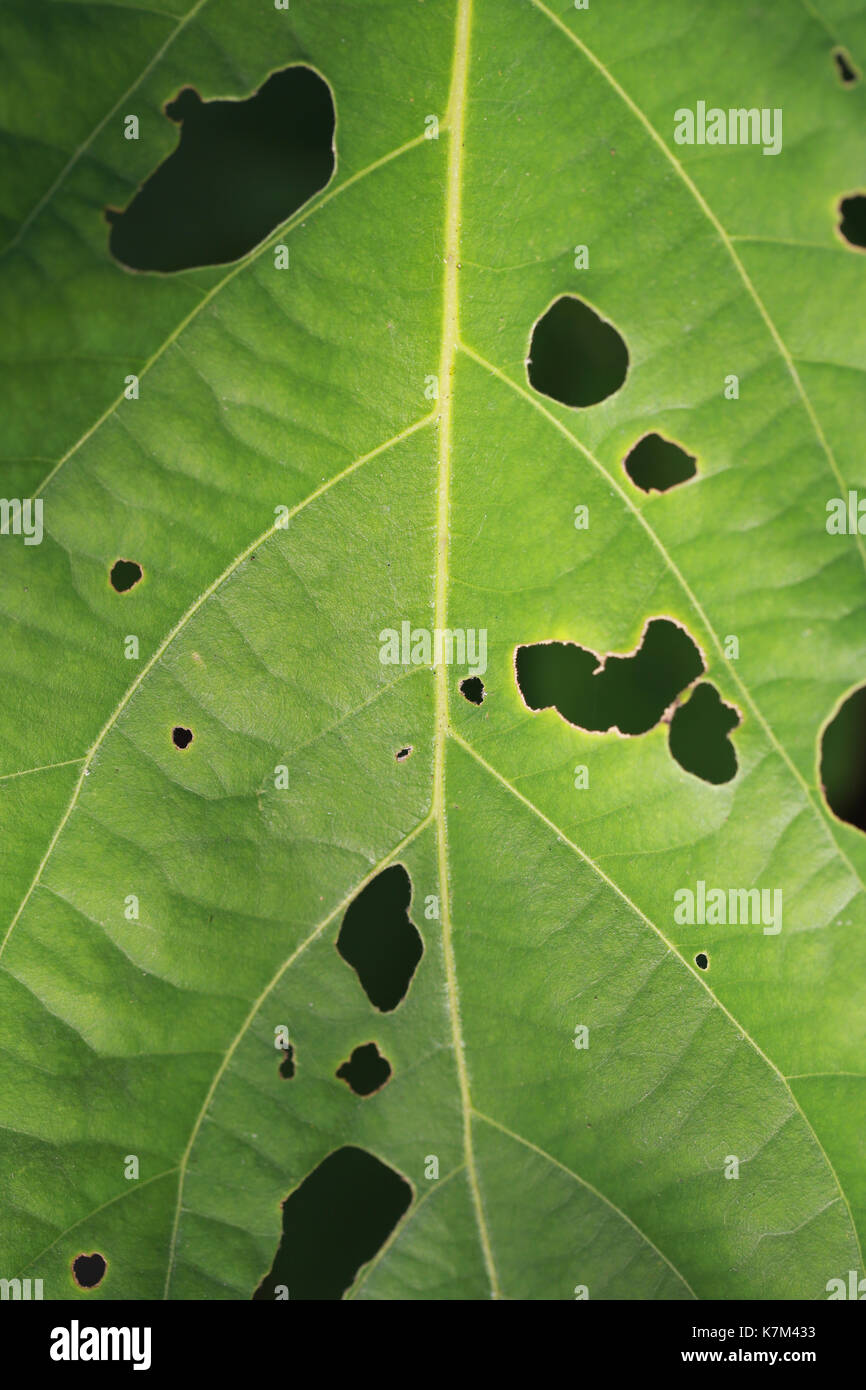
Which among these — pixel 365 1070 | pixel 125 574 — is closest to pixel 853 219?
pixel 125 574

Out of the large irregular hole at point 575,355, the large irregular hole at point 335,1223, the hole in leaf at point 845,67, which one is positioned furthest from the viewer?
the large irregular hole at point 335,1223

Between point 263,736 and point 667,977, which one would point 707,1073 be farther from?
point 263,736

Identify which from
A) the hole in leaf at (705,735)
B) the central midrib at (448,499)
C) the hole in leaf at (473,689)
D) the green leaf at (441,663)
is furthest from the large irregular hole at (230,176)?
the hole in leaf at (705,735)

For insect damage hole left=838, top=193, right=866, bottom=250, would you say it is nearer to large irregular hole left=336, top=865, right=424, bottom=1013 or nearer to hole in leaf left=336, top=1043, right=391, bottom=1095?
large irregular hole left=336, top=865, right=424, bottom=1013

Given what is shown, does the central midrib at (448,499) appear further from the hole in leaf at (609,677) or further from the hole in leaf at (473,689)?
the hole in leaf at (609,677)
